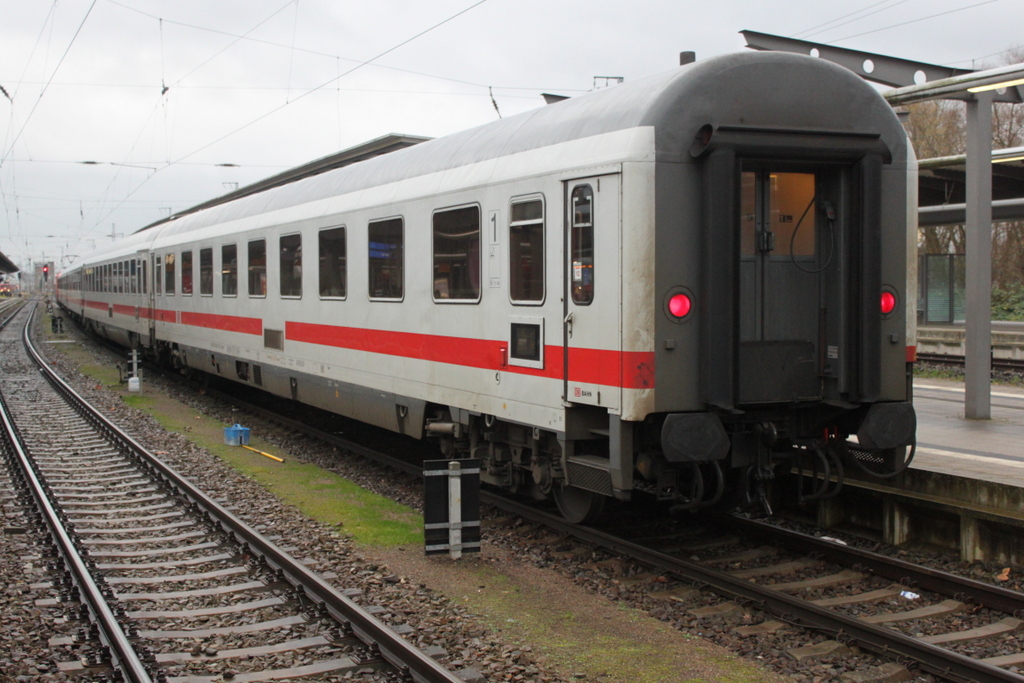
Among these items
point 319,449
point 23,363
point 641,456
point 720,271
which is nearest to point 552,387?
point 641,456

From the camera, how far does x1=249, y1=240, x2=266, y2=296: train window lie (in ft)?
48.3

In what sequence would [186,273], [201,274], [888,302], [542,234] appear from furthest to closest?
[186,273]
[201,274]
[542,234]
[888,302]

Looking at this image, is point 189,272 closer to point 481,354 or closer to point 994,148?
point 481,354

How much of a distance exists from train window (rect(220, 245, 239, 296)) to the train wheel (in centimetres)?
949

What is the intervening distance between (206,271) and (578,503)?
12.2m

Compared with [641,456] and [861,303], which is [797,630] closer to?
[641,456]

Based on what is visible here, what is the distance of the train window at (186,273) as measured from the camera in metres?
19.3

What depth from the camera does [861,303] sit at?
23.0ft

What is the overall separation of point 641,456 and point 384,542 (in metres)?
2.65

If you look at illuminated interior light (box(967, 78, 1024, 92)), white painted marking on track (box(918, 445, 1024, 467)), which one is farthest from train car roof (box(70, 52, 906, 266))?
white painted marking on track (box(918, 445, 1024, 467))

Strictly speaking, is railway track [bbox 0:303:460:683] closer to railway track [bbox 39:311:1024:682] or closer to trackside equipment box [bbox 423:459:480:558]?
trackside equipment box [bbox 423:459:480:558]

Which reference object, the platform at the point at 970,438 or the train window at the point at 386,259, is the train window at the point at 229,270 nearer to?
the train window at the point at 386,259

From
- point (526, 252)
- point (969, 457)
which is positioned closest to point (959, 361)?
point (969, 457)

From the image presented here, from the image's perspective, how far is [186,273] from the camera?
19688mm
